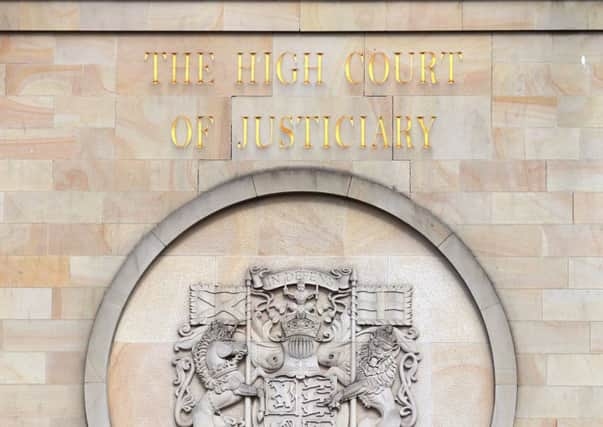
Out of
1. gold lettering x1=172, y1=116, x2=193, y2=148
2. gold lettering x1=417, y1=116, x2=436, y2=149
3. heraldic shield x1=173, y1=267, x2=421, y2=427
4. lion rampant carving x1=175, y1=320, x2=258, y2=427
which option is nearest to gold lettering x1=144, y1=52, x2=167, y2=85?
gold lettering x1=172, y1=116, x2=193, y2=148

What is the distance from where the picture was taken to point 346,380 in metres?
22.8

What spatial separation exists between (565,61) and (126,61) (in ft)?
16.0

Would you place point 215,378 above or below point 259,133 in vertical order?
below

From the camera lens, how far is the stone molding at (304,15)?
23188mm

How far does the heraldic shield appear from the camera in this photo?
22.8m

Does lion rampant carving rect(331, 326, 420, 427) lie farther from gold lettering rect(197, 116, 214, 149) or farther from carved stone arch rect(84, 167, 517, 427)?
gold lettering rect(197, 116, 214, 149)

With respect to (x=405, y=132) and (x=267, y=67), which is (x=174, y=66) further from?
Result: (x=405, y=132)

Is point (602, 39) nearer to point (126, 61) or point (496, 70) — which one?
point (496, 70)

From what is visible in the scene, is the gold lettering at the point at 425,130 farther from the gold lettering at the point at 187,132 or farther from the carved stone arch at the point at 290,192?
the gold lettering at the point at 187,132

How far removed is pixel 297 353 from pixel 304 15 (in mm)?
3763

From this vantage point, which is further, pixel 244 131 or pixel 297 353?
pixel 244 131

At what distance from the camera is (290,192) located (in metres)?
23.1

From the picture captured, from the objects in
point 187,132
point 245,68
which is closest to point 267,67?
point 245,68

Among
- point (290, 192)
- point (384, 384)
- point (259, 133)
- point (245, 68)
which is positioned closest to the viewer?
point (384, 384)
